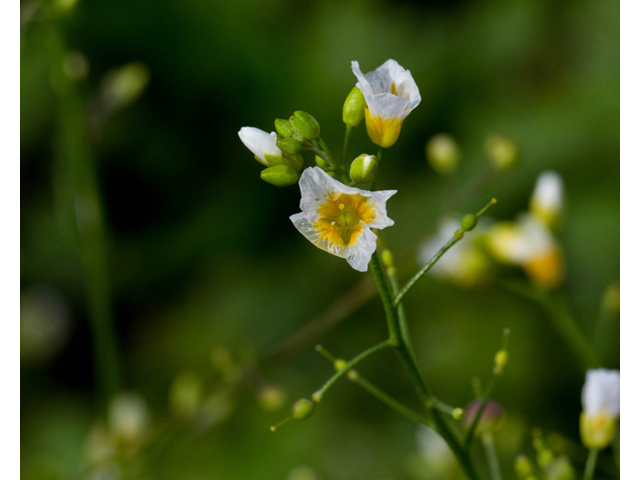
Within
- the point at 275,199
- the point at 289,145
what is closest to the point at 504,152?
the point at 289,145

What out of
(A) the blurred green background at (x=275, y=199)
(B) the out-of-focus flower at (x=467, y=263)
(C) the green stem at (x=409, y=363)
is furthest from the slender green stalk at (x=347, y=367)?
(A) the blurred green background at (x=275, y=199)

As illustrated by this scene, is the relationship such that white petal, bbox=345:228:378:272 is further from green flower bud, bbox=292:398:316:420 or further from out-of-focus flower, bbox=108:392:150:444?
out-of-focus flower, bbox=108:392:150:444

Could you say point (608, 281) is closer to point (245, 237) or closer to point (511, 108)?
point (511, 108)

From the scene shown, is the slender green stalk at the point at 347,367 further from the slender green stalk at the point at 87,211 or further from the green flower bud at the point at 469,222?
the slender green stalk at the point at 87,211

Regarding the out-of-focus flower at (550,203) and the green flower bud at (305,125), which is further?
the out-of-focus flower at (550,203)

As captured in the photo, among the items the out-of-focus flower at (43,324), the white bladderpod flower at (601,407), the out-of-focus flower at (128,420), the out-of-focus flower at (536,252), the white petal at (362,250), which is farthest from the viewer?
the out-of-focus flower at (43,324)

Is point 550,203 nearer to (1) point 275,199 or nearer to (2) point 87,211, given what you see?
(2) point 87,211

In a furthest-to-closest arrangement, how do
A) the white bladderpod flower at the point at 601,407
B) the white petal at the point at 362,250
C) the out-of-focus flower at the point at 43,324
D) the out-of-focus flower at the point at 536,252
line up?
1. the out-of-focus flower at the point at 43,324
2. the out-of-focus flower at the point at 536,252
3. the white bladderpod flower at the point at 601,407
4. the white petal at the point at 362,250
